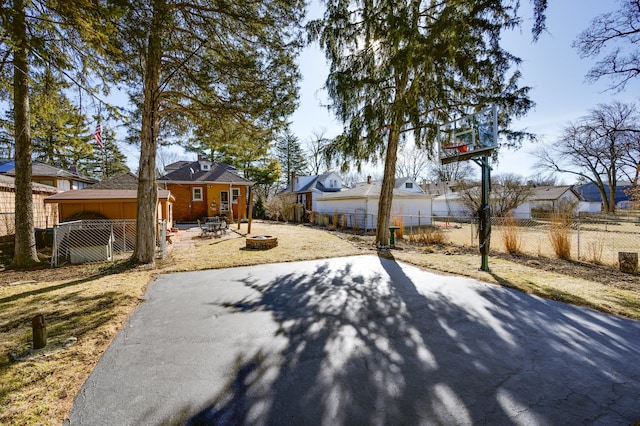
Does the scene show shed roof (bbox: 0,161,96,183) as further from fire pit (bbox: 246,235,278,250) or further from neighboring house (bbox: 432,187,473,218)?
neighboring house (bbox: 432,187,473,218)

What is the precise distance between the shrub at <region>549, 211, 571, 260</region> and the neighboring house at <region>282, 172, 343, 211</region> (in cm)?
2176

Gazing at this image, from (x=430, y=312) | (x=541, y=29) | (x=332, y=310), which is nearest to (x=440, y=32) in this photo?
(x=541, y=29)

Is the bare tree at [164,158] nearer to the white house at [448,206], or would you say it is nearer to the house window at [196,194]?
the house window at [196,194]

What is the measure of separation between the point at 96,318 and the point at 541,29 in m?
11.1

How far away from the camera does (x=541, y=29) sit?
666 cm

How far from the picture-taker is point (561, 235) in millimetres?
8711

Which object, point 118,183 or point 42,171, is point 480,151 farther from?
point 42,171

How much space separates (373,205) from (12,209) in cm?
1917

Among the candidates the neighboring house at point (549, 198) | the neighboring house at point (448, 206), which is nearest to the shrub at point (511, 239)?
the neighboring house at point (448, 206)

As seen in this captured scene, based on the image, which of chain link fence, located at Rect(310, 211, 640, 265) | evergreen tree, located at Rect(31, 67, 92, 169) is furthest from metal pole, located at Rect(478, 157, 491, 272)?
evergreen tree, located at Rect(31, 67, 92, 169)

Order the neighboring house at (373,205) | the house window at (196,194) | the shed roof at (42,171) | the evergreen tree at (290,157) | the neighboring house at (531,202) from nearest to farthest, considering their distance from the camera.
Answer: the neighboring house at (373,205) < the house window at (196,194) < the shed roof at (42,171) < the neighboring house at (531,202) < the evergreen tree at (290,157)

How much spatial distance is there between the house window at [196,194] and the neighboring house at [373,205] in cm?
1020

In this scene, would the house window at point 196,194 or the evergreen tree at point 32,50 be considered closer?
the evergreen tree at point 32,50

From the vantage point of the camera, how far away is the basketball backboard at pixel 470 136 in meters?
7.36
